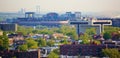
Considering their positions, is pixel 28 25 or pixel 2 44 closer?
pixel 2 44

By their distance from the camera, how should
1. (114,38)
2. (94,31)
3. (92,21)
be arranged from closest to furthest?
(114,38) < (94,31) < (92,21)

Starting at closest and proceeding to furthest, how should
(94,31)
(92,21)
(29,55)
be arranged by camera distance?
(29,55) → (94,31) → (92,21)

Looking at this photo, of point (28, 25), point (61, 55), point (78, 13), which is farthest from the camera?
point (78, 13)

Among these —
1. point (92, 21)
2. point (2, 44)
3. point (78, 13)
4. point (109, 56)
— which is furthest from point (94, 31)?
point (78, 13)

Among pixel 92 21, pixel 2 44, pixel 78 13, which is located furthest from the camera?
pixel 78 13

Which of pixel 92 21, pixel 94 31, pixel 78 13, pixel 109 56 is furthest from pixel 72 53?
pixel 78 13

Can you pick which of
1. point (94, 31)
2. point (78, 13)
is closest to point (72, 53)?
point (94, 31)

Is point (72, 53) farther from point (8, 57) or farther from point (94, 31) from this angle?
point (94, 31)

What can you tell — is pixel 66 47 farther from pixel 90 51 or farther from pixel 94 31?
pixel 94 31
